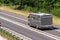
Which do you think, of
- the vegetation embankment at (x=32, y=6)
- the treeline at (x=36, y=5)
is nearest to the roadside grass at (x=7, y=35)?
the vegetation embankment at (x=32, y=6)

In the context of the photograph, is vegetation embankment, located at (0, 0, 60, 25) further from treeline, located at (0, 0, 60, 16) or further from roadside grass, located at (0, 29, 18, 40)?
roadside grass, located at (0, 29, 18, 40)

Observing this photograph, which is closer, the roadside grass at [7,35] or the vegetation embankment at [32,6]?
the roadside grass at [7,35]

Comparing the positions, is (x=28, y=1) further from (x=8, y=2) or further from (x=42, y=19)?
(x=42, y=19)

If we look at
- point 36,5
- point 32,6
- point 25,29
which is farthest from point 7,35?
point 32,6

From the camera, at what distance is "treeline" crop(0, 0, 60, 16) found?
60.3m

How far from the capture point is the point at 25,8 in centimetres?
6512

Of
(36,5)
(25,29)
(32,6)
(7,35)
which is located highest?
(7,35)

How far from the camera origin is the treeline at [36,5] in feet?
198

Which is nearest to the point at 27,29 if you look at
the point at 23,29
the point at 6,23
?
the point at 23,29

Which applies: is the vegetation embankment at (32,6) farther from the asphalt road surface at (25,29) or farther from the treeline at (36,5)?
the asphalt road surface at (25,29)

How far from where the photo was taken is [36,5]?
6888cm

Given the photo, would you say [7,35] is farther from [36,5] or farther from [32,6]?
[32,6]

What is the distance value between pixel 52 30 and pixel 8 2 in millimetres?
36043

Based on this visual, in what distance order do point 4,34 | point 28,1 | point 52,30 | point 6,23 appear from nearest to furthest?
1. point 4,34
2. point 52,30
3. point 6,23
4. point 28,1
